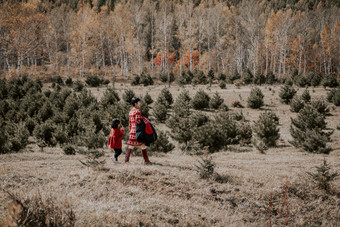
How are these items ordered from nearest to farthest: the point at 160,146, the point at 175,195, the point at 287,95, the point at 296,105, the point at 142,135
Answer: the point at 175,195 < the point at 142,135 < the point at 160,146 < the point at 296,105 < the point at 287,95

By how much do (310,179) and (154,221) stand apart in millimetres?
4355

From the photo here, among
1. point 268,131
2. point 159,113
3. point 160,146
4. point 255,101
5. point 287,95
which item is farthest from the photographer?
point 287,95

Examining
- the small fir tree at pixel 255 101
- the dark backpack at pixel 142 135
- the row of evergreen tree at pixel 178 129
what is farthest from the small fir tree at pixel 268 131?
the dark backpack at pixel 142 135

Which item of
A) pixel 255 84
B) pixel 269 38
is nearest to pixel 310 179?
pixel 255 84

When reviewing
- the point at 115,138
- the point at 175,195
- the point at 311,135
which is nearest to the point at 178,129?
the point at 115,138

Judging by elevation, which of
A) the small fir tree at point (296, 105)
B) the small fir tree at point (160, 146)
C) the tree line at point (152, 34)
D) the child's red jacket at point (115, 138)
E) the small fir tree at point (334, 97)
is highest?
the tree line at point (152, 34)

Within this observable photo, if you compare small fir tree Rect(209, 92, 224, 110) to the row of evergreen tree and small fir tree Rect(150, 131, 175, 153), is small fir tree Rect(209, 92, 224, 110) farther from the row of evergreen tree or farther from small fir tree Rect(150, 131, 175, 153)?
small fir tree Rect(150, 131, 175, 153)

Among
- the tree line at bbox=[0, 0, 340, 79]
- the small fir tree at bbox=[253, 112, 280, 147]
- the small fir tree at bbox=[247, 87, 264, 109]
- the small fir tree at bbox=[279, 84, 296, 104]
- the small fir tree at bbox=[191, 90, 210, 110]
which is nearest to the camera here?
the small fir tree at bbox=[253, 112, 280, 147]

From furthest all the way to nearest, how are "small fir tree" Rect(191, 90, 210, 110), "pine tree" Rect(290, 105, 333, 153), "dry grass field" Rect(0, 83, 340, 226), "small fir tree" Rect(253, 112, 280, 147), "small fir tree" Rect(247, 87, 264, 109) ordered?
"small fir tree" Rect(191, 90, 210, 110), "small fir tree" Rect(247, 87, 264, 109), "small fir tree" Rect(253, 112, 280, 147), "pine tree" Rect(290, 105, 333, 153), "dry grass field" Rect(0, 83, 340, 226)

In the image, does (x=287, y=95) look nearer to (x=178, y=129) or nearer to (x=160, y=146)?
(x=178, y=129)

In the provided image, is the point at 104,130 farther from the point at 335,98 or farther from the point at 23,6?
the point at 23,6

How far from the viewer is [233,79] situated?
1220 inches

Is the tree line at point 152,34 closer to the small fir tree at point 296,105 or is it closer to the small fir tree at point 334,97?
the small fir tree at point 334,97

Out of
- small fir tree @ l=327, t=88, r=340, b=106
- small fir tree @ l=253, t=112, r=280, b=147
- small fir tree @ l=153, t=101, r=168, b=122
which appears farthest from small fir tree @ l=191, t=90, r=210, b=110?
small fir tree @ l=327, t=88, r=340, b=106
